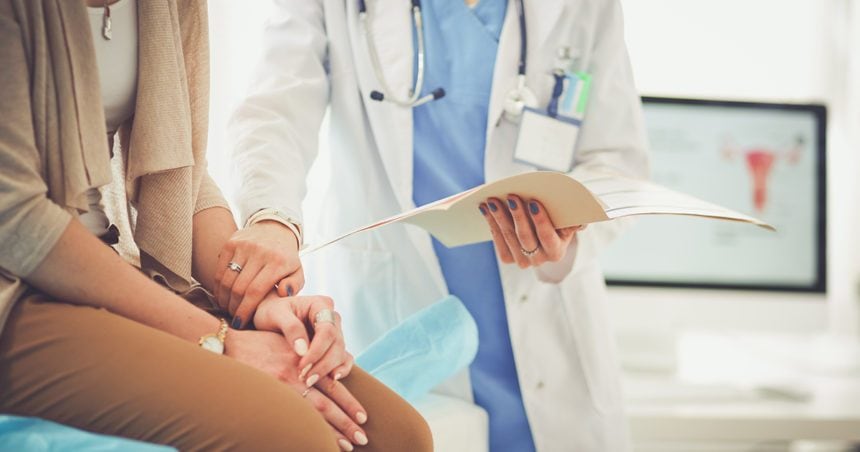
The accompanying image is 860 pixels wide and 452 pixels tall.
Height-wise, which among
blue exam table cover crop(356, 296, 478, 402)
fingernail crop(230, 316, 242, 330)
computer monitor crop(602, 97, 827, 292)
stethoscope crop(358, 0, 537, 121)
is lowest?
computer monitor crop(602, 97, 827, 292)

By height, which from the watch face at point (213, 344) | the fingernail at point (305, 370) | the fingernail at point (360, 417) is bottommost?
the fingernail at point (360, 417)

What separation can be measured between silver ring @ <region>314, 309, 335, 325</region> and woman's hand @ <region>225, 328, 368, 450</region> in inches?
1.5

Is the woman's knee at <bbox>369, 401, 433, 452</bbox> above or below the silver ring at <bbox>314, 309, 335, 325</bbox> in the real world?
below

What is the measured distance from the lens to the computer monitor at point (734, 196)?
2018mm

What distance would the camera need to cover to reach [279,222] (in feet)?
2.81

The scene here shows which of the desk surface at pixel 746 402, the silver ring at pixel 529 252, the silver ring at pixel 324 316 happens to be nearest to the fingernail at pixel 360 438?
the silver ring at pixel 324 316

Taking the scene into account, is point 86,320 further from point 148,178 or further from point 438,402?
point 438,402

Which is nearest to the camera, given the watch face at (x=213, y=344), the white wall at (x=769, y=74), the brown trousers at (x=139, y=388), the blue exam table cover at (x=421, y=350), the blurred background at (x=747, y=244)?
the brown trousers at (x=139, y=388)

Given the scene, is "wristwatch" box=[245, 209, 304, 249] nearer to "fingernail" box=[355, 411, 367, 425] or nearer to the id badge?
"fingernail" box=[355, 411, 367, 425]

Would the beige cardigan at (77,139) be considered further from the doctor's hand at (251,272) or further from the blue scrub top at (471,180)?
the blue scrub top at (471,180)

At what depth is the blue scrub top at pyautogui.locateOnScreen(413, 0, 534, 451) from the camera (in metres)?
1.16

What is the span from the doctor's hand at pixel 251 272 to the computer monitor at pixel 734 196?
1.36 m

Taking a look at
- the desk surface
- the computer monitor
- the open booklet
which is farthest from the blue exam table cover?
the computer monitor

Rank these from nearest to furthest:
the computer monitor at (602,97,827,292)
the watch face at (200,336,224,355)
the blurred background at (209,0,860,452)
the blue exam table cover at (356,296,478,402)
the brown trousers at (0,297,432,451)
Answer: the brown trousers at (0,297,432,451) < the watch face at (200,336,224,355) < the blue exam table cover at (356,296,478,402) < the blurred background at (209,0,860,452) < the computer monitor at (602,97,827,292)
